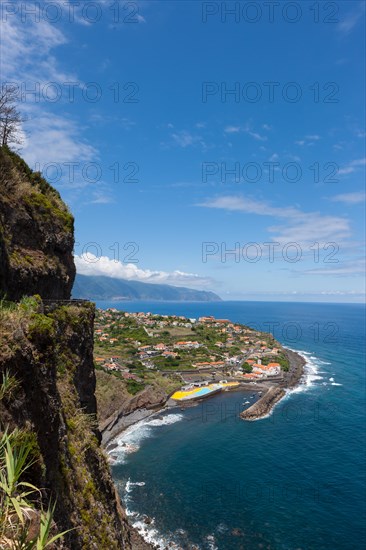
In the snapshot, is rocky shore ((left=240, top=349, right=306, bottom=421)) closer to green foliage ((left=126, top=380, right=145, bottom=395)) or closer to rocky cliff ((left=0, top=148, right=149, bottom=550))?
green foliage ((left=126, top=380, right=145, bottom=395))

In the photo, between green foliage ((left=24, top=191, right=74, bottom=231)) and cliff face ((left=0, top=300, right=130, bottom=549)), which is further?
green foliage ((left=24, top=191, right=74, bottom=231))

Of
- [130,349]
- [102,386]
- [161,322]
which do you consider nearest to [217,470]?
[102,386]

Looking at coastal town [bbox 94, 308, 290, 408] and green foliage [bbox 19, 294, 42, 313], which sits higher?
green foliage [bbox 19, 294, 42, 313]

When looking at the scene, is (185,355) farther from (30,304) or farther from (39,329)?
(39,329)

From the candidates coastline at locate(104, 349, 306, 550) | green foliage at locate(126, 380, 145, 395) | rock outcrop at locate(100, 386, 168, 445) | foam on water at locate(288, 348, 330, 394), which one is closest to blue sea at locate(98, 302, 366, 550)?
coastline at locate(104, 349, 306, 550)

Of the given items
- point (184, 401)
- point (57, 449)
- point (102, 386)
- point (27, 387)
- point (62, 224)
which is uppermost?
point (62, 224)

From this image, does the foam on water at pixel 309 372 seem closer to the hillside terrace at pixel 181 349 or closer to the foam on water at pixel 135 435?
the hillside terrace at pixel 181 349

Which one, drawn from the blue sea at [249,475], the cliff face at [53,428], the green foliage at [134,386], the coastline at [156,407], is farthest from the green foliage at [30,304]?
the green foliage at [134,386]

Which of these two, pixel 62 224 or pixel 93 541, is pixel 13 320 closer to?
pixel 93 541
